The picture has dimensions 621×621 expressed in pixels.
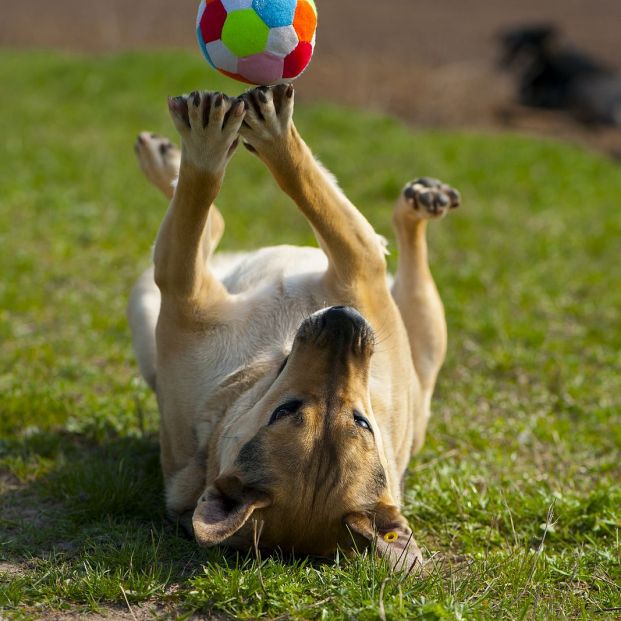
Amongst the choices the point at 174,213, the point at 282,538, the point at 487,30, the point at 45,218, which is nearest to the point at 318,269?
the point at 174,213

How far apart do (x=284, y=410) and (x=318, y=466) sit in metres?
0.26

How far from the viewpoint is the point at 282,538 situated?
383 cm

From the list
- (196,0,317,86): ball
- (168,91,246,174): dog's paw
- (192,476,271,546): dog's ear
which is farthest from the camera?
(196,0,317,86): ball

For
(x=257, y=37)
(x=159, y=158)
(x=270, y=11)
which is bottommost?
(x=159, y=158)

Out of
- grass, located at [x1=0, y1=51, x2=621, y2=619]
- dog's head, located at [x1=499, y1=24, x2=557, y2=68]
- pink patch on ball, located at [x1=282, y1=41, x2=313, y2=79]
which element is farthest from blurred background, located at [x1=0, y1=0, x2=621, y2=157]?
pink patch on ball, located at [x1=282, y1=41, x2=313, y2=79]

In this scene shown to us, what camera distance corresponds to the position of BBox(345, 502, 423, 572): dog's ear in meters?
3.73

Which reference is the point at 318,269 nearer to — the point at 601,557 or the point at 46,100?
the point at 601,557

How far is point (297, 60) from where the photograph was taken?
414 centimetres

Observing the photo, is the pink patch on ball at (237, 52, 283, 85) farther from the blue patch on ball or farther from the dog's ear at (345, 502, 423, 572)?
the dog's ear at (345, 502, 423, 572)

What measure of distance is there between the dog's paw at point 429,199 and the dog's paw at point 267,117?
160 centimetres

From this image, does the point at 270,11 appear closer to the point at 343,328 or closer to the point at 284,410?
the point at 343,328

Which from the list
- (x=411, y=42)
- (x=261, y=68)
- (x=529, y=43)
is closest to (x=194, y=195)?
(x=261, y=68)

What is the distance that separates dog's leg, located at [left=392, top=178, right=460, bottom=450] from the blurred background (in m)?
7.77

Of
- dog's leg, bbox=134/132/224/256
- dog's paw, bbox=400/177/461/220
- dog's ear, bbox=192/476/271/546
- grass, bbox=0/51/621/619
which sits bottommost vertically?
grass, bbox=0/51/621/619
